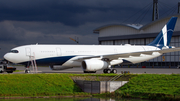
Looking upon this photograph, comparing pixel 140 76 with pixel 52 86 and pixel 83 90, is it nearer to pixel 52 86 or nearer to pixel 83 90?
pixel 83 90

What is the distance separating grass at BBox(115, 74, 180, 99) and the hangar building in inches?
1647

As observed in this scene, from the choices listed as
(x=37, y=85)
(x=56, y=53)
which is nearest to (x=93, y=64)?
(x=56, y=53)

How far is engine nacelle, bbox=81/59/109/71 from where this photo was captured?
26125mm

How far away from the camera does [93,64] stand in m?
26.3

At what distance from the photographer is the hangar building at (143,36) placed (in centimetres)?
6062

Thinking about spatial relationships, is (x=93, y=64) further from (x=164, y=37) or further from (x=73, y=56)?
(x=164, y=37)

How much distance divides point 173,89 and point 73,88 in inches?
310

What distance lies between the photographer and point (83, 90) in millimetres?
19438

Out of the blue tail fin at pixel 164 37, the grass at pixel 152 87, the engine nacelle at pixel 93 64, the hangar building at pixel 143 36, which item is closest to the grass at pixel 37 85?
the grass at pixel 152 87

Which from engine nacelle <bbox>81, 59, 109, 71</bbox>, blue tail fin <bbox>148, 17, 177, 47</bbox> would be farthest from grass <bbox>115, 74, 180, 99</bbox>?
blue tail fin <bbox>148, 17, 177, 47</bbox>

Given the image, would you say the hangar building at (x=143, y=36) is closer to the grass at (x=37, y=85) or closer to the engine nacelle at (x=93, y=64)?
the engine nacelle at (x=93, y=64)

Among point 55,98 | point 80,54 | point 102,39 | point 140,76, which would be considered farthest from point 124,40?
point 55,98

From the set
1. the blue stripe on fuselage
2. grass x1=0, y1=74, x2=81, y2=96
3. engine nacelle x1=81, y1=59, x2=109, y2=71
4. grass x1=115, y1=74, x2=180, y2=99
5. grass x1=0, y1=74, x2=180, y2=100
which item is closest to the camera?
grass x1=115, y1=74, x2=180, y2=99

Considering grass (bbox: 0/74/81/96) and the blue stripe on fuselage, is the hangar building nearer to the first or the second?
the blue stripe on fuselage
